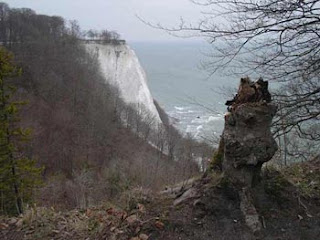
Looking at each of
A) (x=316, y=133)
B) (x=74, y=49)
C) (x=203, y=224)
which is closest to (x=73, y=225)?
(x=203, y=224)

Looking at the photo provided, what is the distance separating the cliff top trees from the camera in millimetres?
13875

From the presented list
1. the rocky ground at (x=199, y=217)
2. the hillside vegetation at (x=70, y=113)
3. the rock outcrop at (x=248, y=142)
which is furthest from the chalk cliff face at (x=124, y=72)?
the rock outcrop at (x=248, y=142)

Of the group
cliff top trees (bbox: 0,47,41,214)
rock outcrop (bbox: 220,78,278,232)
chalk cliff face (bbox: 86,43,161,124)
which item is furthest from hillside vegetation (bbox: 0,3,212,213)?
rock outcrop (bbox: 220,78,278,232)

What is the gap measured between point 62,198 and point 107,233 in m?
19.2

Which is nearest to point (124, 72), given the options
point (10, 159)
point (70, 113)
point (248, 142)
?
point (70, 113)

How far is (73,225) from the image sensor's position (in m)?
4.58

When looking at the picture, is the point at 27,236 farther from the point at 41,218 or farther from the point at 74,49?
the point at 74,49

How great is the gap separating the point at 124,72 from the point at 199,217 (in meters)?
50.9

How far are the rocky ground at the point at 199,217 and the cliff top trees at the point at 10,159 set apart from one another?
9635mm

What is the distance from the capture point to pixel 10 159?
14352 millimetres

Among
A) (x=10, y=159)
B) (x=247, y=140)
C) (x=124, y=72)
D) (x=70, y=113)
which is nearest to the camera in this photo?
(x=247, y=140)

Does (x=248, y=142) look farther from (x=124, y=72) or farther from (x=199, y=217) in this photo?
(x=124, y=72)

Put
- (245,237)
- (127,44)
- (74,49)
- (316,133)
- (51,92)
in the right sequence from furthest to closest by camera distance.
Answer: (127,44) < (74,49) < (51,92) < (316,133) < (245,237)

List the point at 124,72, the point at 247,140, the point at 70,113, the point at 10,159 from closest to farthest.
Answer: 1. the point at 247,140
2. the point at 10,159
3. the point at 70,113
4. the point at 124,72
